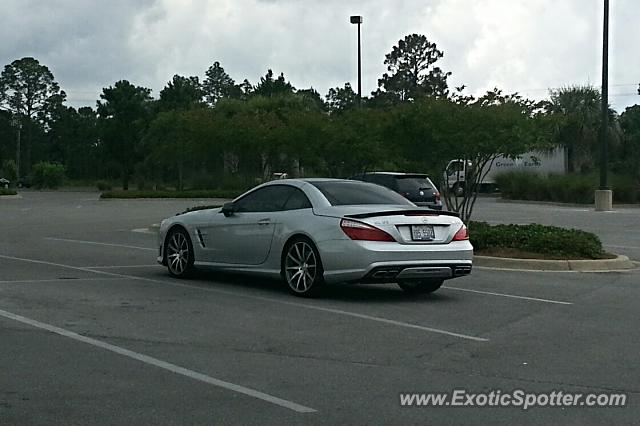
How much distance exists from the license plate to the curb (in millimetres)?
4155

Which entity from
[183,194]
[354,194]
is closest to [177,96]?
[183,194]

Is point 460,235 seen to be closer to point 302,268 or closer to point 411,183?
point 302,268

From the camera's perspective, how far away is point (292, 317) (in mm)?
10484

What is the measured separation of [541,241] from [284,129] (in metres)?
21.4

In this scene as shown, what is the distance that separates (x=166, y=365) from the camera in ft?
26.3

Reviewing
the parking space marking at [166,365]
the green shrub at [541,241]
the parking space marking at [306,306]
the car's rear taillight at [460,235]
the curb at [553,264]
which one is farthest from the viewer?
the green shrub at [541,241]

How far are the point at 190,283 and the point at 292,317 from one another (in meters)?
3.29

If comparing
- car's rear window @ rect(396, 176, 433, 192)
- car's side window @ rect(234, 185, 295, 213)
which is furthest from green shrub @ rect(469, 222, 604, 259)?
car's rear window @ rect(396, 176, 433, 192)

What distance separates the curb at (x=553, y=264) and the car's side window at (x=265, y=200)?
14.4 ft

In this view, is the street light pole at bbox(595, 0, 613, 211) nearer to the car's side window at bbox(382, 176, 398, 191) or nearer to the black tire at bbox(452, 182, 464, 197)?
the black tire at bbox(452, 182, 464, 197)

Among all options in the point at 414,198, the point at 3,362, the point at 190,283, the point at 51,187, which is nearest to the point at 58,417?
the point at 3,362

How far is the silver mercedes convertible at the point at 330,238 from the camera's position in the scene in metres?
11.3

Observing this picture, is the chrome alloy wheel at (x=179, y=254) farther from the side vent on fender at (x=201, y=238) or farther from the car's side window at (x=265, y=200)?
the car's side window at (x=265, y=200)

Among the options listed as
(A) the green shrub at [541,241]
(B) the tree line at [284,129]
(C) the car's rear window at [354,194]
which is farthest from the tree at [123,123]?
(C) the car's rear window at [354,194]
